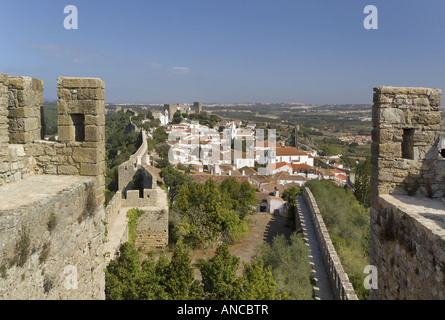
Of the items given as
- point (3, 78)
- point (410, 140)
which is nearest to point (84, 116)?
point (3, 78)

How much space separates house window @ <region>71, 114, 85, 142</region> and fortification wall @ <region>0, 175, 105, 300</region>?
1.66 feet

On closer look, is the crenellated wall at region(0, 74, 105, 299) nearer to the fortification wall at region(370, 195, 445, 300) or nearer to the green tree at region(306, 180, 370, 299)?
the fortification wall at region(370, 195, 445, 300)

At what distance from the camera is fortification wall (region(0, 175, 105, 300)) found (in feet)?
8.33

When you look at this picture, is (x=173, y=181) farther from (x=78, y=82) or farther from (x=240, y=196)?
(x=78, y=82)

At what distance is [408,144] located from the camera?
162 inches

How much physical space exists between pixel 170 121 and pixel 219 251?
53.9m

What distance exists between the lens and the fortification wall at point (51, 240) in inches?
100.0

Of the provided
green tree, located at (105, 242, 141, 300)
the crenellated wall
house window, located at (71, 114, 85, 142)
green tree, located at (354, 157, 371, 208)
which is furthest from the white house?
the crenellated wall

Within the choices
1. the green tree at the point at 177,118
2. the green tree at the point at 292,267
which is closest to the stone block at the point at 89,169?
the green tree at the point at 292,267

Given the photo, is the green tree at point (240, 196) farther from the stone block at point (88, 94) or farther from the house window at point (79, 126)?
the stone block at point (88, 94)

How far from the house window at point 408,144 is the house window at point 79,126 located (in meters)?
3.79

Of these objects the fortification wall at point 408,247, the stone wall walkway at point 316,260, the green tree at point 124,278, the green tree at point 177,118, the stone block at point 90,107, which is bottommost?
the stone wall walkway at point 316,260
